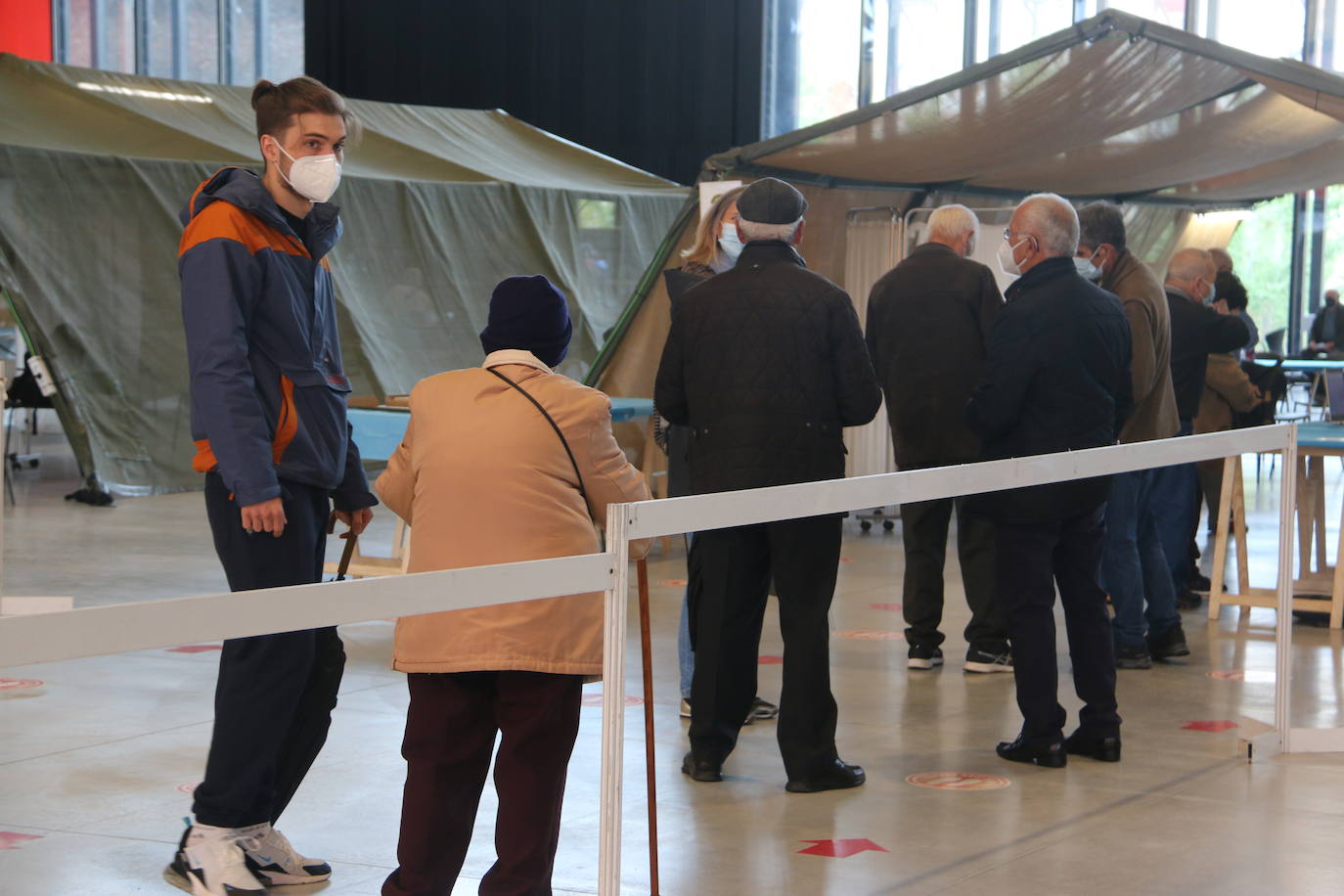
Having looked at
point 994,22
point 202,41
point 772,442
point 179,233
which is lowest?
point 772,442

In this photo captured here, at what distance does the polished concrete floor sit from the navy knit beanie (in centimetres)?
109

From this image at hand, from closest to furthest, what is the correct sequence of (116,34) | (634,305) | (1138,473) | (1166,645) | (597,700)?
1. (597,700)
2. (1138,473)
3. (1166,645)
4. (634,305)
5. (116,34)

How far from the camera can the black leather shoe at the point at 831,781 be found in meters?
3.68

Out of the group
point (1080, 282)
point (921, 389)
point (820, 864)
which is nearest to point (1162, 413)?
point (921, 389)

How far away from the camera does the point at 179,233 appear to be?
33.6 ft

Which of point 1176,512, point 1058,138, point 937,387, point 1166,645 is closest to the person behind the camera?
point 937,387

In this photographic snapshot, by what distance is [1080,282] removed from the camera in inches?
157

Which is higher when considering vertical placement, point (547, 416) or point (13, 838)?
point (547, 416)

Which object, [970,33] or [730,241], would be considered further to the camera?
[970,33]

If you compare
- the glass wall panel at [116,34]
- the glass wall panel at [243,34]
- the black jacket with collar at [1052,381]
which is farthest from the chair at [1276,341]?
the glass wall panel at [116,34]

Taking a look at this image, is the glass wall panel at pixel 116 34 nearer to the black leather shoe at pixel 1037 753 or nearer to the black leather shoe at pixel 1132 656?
the black leather shoe at pixel 1132 656

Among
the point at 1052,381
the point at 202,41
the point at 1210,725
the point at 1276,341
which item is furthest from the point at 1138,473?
the point at 202,41

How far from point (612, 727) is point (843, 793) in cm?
153

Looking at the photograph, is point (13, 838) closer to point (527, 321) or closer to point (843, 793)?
point (527, 321)
